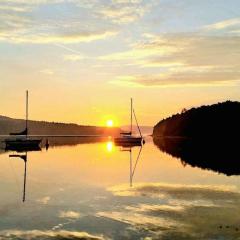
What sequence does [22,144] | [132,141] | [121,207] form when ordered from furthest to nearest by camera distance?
[132,141], [22,144], [121,207]

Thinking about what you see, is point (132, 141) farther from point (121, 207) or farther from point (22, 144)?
point (121, 207)

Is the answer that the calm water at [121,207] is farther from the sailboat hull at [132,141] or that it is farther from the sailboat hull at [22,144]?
the sailboat hull at [132,141]

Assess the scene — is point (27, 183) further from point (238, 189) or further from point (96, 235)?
point (96, 235)

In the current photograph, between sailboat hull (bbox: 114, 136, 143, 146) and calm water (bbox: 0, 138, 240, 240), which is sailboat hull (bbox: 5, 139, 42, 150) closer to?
sailboat hull (bbox: 114, 136, 143, 146)

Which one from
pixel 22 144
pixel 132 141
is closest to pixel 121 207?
pixel 22 144

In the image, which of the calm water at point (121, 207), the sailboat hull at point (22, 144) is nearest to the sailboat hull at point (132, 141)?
the sailboat hull at point (22, 144)

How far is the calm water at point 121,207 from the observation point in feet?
90.0

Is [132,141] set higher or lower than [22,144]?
higher

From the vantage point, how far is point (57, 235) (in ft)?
87.2

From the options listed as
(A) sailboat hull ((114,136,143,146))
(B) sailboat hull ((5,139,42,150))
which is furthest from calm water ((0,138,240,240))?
(A) sailboat hull ((114,136,143,146))

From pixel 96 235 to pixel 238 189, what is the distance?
2625 centimetres

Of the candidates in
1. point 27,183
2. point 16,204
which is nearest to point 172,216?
point 16,204

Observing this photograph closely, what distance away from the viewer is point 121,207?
121ft

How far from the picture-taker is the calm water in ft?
90.0
